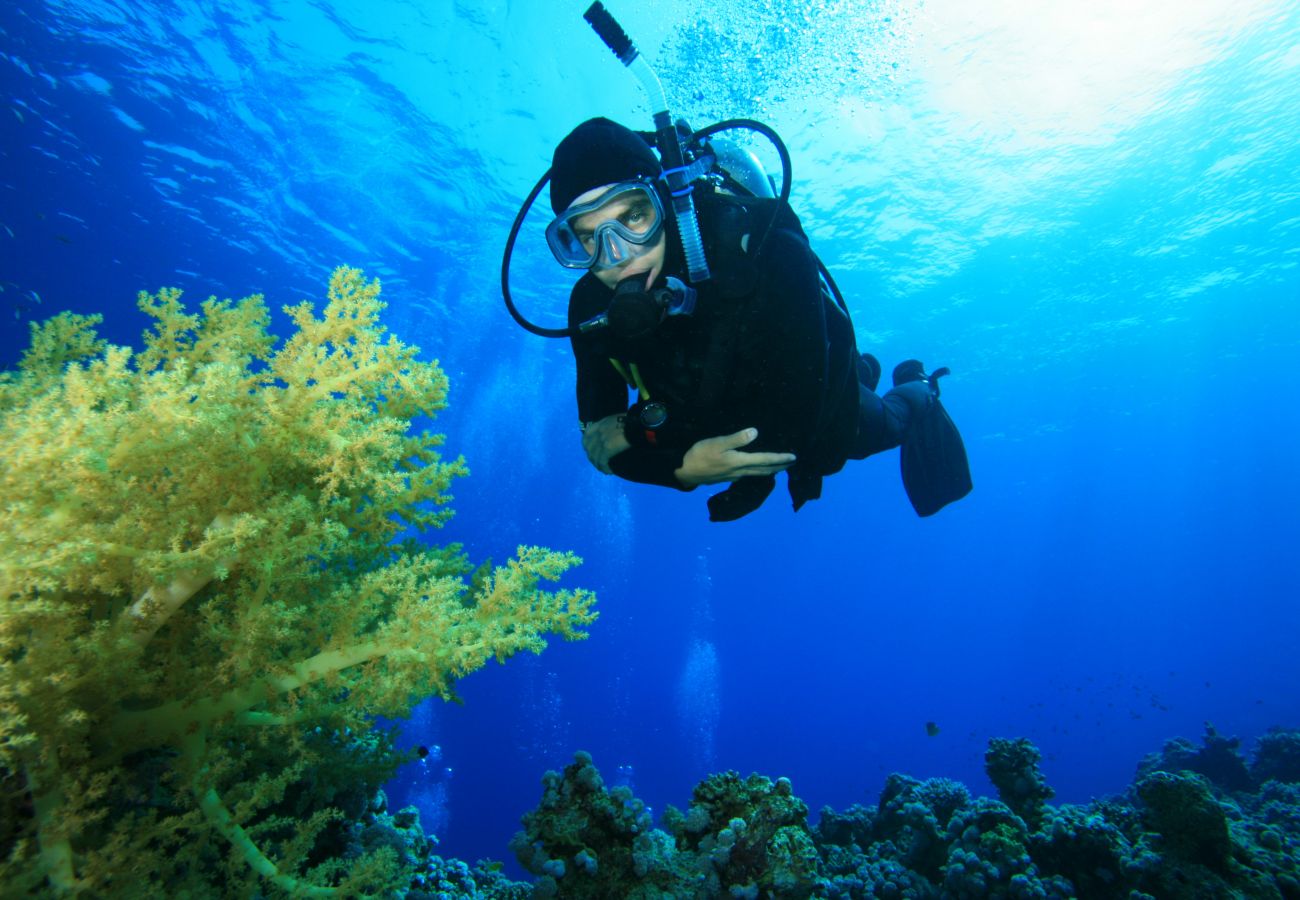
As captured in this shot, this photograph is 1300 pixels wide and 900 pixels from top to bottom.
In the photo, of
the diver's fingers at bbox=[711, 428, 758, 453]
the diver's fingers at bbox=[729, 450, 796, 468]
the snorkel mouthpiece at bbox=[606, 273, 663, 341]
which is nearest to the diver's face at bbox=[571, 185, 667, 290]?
the snorkel mouthpiece at bbox=[606, 273, 663, 341]

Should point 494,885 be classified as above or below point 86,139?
below

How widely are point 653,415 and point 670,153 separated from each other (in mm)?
1758

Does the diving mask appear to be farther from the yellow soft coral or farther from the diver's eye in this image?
the yellow soft coral

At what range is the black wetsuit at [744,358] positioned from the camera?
3.39 meters

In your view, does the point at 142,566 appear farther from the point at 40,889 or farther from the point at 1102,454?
the point at 1102,454

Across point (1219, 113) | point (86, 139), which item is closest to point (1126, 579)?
point (1219, 113)

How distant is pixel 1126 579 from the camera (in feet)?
274

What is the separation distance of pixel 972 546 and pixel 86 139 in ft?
280

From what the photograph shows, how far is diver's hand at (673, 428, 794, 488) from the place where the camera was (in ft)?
11.8

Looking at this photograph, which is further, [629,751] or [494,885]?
[629,751]

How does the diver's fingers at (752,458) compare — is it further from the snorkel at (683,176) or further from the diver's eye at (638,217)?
the diver's eye at (638,217)

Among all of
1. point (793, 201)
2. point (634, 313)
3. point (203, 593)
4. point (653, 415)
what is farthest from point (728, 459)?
point (793, 201)

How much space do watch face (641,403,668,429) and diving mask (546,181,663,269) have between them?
99 centimetres

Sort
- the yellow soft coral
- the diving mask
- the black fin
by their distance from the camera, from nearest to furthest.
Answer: the yellow soft coral → the diving mask → the black fin
